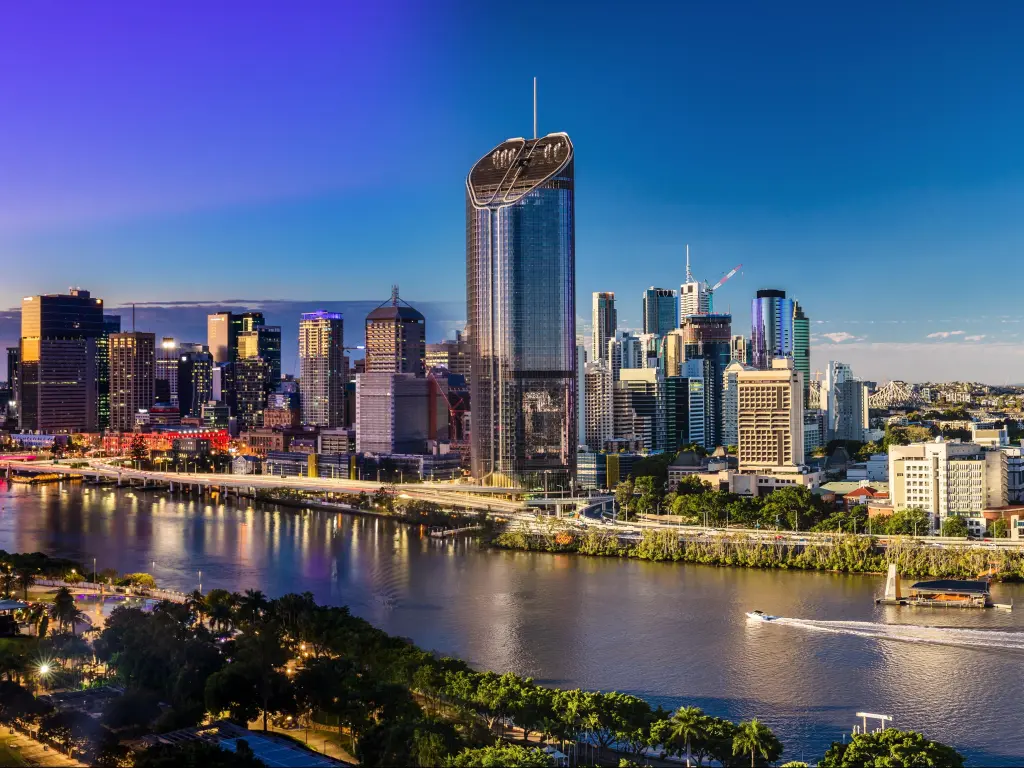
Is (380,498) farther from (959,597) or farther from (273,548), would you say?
(959,597)

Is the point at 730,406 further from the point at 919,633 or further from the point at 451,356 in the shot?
the point at 919,633

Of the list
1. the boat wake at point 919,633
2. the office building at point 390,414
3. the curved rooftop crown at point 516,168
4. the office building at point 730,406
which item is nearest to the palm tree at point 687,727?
the boat wake at point 919,633

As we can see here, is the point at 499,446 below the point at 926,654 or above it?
above

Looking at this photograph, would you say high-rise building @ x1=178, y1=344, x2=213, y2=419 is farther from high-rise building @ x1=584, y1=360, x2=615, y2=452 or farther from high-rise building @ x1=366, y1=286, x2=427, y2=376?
high-rise building @ x1=584, y1=360, x2=615, y2=452

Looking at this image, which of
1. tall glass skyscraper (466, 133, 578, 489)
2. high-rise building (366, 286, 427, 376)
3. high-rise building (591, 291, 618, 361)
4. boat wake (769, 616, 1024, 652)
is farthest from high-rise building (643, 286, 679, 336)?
boat wake (769, 616, 1024, 652)

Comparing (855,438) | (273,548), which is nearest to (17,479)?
(273,548)

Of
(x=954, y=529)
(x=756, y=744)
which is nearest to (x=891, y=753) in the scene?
(x=756, y=744)
